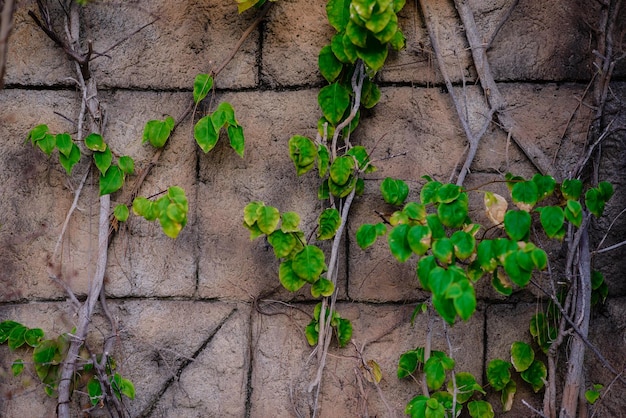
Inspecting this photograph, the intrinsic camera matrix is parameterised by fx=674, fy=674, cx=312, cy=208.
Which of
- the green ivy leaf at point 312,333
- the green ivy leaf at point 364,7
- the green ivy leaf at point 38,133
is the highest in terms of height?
the green ivy leaf at point 364,7

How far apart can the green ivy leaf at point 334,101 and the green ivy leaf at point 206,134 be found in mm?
367

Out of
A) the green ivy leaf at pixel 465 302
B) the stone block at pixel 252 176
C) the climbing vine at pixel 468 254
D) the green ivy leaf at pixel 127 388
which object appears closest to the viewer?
the green ivy leaf at pixel 465 302

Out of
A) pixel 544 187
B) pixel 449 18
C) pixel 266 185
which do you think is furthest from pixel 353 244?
pixel 449 18

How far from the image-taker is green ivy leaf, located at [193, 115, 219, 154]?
7.13 ft

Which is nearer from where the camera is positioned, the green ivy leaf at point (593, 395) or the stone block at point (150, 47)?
the green ivy leaf at point (593, 395)

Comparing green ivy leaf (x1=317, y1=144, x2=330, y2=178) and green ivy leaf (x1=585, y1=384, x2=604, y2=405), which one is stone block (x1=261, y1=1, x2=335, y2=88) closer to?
green ivy leaf (x1=317, y1=144, x2=330, y2=178)

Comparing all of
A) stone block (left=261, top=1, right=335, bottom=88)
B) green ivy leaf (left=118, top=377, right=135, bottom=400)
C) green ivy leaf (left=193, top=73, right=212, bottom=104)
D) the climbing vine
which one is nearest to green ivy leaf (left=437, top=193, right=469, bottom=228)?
the climbing vine

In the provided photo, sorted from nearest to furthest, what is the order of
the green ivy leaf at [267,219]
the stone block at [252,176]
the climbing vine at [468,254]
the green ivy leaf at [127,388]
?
the climbing vine at [468,254] < the green ivy leaf at [267,219] < the green ivy leaf at [127,388] < the stone block at [252,176]

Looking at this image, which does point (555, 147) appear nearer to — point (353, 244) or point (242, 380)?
point (353, 244)

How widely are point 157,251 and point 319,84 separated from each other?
31.3 inches

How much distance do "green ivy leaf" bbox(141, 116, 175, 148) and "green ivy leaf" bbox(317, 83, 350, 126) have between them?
0.51 m

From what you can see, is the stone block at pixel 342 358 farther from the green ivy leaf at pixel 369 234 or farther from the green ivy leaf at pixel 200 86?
the green ivy leaf at pixel 200 86

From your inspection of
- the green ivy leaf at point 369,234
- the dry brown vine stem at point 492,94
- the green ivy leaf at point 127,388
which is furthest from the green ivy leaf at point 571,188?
the green ivy leaf at point 127,388

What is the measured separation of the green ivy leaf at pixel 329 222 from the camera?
218cm
